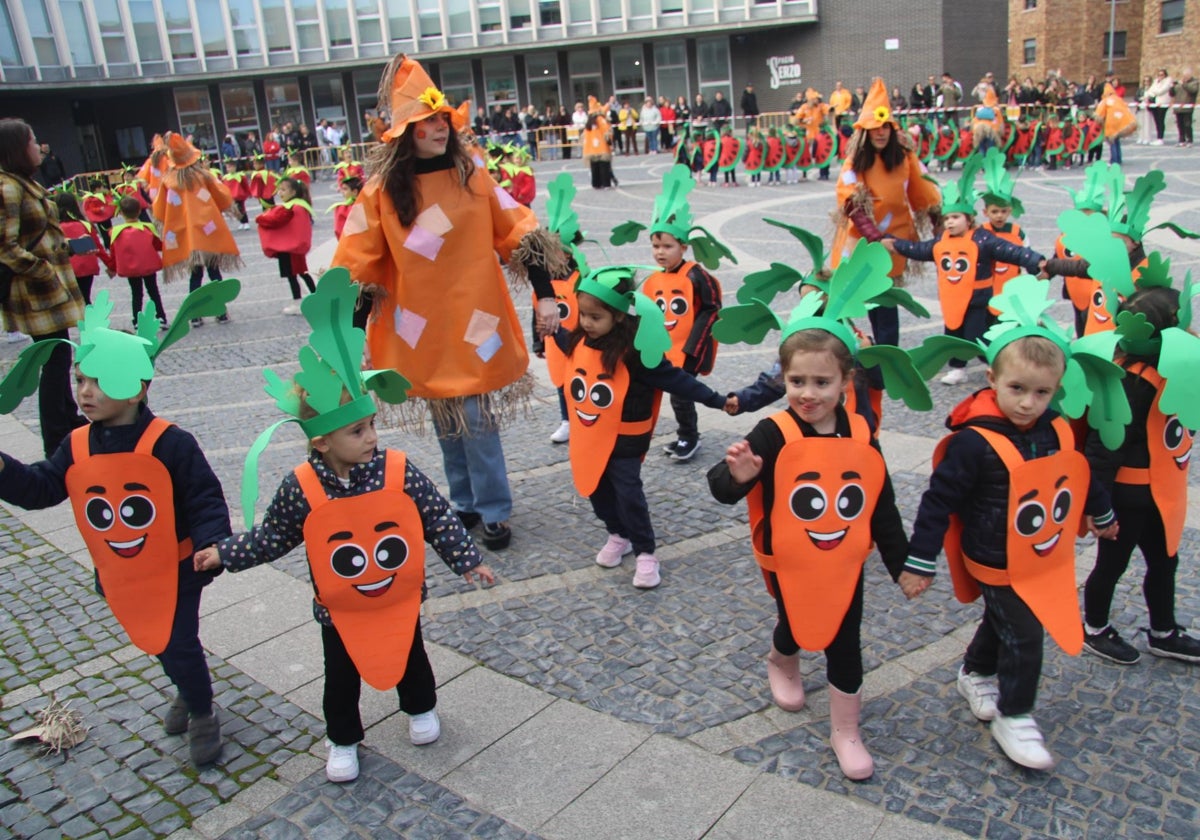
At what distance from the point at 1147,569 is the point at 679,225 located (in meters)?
2.83

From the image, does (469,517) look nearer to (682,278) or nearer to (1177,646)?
(682,278)

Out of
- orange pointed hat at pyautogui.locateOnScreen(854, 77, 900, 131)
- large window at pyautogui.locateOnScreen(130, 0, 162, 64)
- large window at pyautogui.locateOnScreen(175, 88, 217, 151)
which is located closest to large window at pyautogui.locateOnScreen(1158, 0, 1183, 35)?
large window at pyautogui.locateOnScreen(175, 88, 217, 151)

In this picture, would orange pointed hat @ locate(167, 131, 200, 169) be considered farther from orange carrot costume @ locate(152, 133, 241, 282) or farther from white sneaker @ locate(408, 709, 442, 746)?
white sneaker @ locate(408, 709, 442, 746)

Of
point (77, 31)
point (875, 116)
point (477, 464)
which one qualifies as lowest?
point (477, 464)

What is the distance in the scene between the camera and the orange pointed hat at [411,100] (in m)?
3.86

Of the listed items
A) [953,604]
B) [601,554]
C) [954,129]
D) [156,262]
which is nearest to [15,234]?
[601,554]

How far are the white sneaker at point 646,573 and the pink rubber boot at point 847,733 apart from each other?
1.23 metres

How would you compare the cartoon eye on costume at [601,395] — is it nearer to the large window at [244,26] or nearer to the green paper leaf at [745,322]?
the green paper leaf at [745,322]

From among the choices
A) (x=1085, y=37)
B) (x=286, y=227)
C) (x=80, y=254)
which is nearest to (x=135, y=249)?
(x=80, y=254)

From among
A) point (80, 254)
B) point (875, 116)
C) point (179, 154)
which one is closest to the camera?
point (875, 116)

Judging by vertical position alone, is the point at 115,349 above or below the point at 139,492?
above

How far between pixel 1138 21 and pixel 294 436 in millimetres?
45358

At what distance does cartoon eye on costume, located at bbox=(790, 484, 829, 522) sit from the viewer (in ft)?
9.30

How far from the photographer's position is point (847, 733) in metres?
2.91
